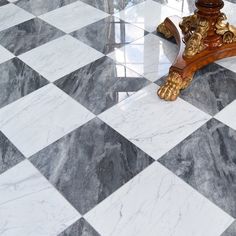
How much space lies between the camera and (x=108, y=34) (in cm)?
188

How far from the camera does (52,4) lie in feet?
7.17

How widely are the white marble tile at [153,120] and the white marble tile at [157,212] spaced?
5.4 inches

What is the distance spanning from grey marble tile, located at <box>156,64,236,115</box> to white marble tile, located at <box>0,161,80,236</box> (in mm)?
655

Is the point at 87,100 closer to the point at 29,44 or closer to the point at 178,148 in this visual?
the point at 178,148

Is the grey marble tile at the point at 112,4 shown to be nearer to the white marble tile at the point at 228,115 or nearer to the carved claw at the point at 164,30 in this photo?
the carved claw at the point at 164,30

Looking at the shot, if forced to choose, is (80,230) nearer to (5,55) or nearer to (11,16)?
(5,55)

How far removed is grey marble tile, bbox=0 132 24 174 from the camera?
4.06 feet

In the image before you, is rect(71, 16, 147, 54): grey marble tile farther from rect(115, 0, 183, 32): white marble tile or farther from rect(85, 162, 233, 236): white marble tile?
rect(85, 162, 233, 236): white marble tile

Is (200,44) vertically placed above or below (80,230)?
above

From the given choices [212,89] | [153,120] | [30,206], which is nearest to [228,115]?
[212,89]

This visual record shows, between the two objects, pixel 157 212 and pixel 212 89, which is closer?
pixel 157 212

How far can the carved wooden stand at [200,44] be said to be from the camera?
1460 mm

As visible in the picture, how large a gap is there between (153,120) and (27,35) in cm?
94

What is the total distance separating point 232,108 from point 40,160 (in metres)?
0.74
